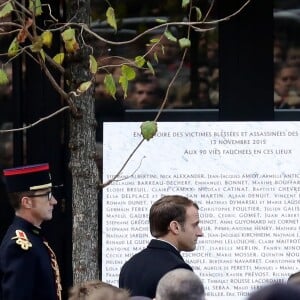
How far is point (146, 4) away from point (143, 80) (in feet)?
1.84

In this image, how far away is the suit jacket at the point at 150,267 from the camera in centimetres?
630

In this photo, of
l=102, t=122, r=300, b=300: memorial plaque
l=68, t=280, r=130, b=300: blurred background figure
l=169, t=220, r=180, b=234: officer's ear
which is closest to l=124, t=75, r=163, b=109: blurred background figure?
l=102, t=122, r=300, b=300: memorial plaque

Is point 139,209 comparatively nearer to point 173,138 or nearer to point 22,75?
point 173,138

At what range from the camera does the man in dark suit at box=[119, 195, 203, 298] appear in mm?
6316

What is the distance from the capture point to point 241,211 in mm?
8398

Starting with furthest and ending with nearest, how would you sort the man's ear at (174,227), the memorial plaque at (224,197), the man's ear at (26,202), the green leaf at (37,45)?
the memorial plaque at (224,197) < the man's ear at (26,202) < the man's ear at (174,227) < the green leaf at (37,45)

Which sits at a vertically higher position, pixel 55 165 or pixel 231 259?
pixel 55 165

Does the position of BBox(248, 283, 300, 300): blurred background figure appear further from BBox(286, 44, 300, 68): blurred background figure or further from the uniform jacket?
BBox(286, 44, 300, 68): blurred background figure

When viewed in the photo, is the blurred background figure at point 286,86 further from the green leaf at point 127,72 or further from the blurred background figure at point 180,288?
the blurred background figure at point 180,288

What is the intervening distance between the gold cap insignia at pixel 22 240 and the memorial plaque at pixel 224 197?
5.01ft

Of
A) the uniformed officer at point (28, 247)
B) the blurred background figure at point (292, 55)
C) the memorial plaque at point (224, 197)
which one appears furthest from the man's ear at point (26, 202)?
the blurred background figure at point (292, 55)

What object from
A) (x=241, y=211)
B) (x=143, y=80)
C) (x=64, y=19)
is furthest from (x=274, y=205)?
(x=64, y=19)

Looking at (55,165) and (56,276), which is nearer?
(56,276)

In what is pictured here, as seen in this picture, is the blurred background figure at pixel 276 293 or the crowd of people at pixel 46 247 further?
the crowd of people at pixel 46 247
